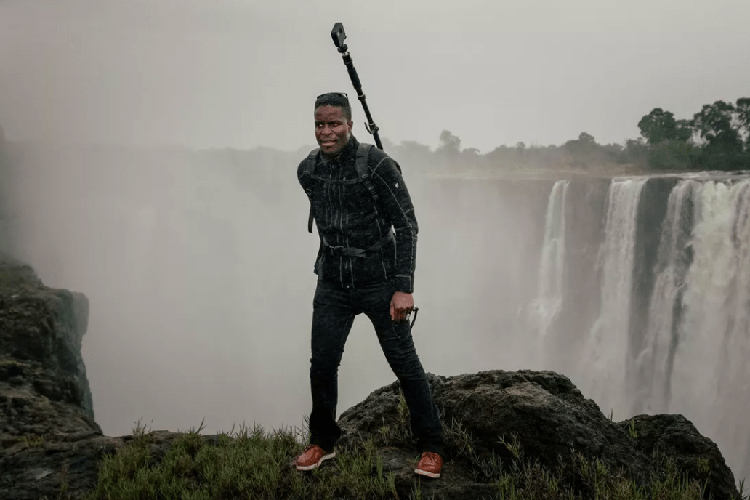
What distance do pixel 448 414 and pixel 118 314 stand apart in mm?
90374

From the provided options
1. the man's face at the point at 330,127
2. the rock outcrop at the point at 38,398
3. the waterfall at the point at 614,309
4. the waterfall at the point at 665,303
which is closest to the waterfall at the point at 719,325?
the waterfall at the point at 665,303

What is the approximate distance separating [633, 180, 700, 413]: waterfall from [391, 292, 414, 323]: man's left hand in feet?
90.8

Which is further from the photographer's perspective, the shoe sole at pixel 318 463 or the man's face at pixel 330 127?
the shoe sole at pixel 318 463

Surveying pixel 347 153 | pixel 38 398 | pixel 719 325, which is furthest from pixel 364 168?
pixel 719 325

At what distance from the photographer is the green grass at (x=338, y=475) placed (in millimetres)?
2850

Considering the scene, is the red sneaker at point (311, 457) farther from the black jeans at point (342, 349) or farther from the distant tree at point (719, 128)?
the distant tree at point (719, 128)

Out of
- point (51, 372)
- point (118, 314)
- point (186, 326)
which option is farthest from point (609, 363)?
point (118, 314)

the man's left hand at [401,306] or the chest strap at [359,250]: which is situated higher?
the chest strap at [359,250]

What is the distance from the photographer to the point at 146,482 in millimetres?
3152

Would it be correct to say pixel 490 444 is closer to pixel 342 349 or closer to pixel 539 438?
pixel 539 438

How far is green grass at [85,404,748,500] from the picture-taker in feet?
9.35

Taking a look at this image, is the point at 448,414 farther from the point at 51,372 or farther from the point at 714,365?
the point at 714,365

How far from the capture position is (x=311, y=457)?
3.27 m

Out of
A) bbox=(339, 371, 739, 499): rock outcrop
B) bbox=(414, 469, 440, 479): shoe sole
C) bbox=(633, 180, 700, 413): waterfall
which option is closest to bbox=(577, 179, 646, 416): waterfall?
bbox=(633, 180, 700, 413): waterfall
